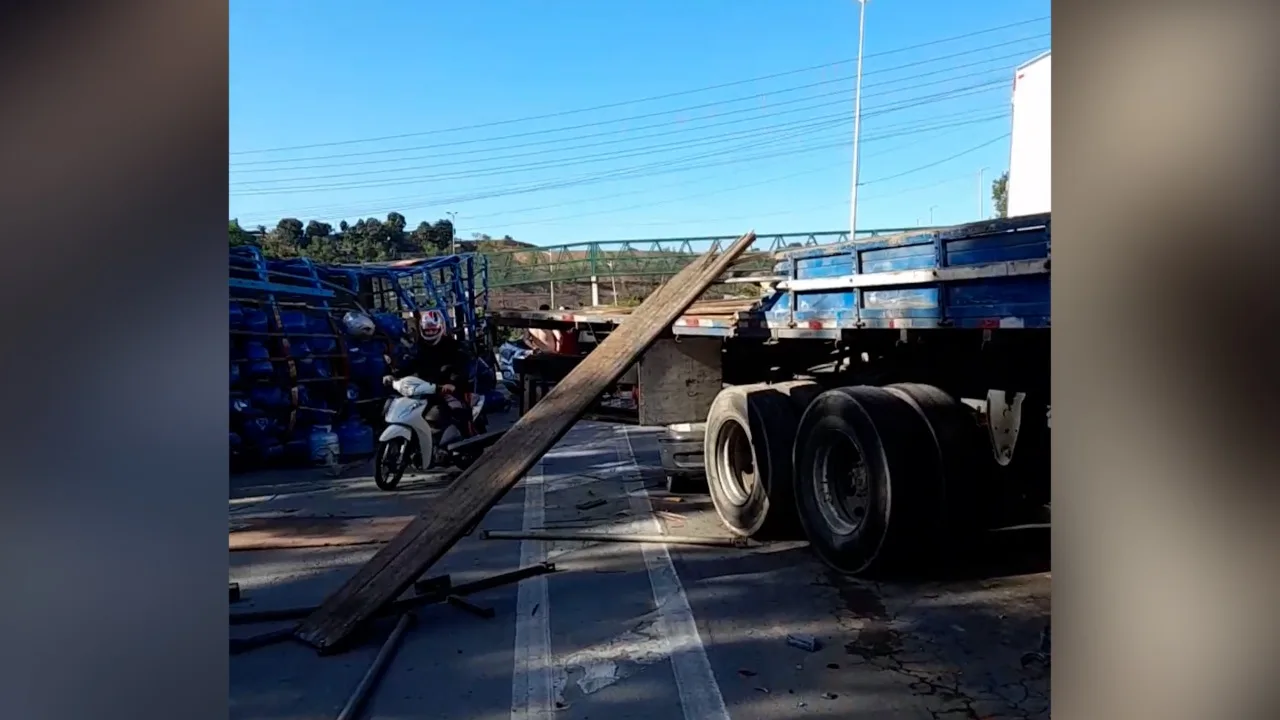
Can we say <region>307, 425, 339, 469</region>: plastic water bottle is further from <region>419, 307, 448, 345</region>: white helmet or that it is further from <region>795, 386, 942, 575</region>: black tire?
<region>795, 386, 942, 575</region>: black tire

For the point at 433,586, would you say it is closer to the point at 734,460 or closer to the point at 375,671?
the point at 375,671

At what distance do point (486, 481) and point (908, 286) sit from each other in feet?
11.0

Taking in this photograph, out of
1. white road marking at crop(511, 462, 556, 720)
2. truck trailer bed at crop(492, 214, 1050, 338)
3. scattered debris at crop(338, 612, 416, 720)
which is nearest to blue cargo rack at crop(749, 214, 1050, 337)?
truck trailer bed at crop(492, 214, 1050, 338)

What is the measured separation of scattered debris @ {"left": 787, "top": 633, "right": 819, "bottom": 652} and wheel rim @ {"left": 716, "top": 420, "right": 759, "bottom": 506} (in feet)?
10.3

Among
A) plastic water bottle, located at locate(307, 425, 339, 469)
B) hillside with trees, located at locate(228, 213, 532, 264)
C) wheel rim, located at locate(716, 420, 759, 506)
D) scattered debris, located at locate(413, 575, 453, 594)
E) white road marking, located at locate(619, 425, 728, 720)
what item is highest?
hillside with trees, located at locate(228, 213, 532, 264)

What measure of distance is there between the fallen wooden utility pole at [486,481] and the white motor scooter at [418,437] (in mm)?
3486

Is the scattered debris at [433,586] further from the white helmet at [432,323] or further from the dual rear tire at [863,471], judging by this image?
the white helmet at [432,323]

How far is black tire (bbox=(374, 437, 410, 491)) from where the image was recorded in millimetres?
10859

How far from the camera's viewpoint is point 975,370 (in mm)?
6746

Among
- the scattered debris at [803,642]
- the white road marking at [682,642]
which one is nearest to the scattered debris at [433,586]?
the white road marking at [682,642]

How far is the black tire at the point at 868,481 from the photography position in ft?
20.1
